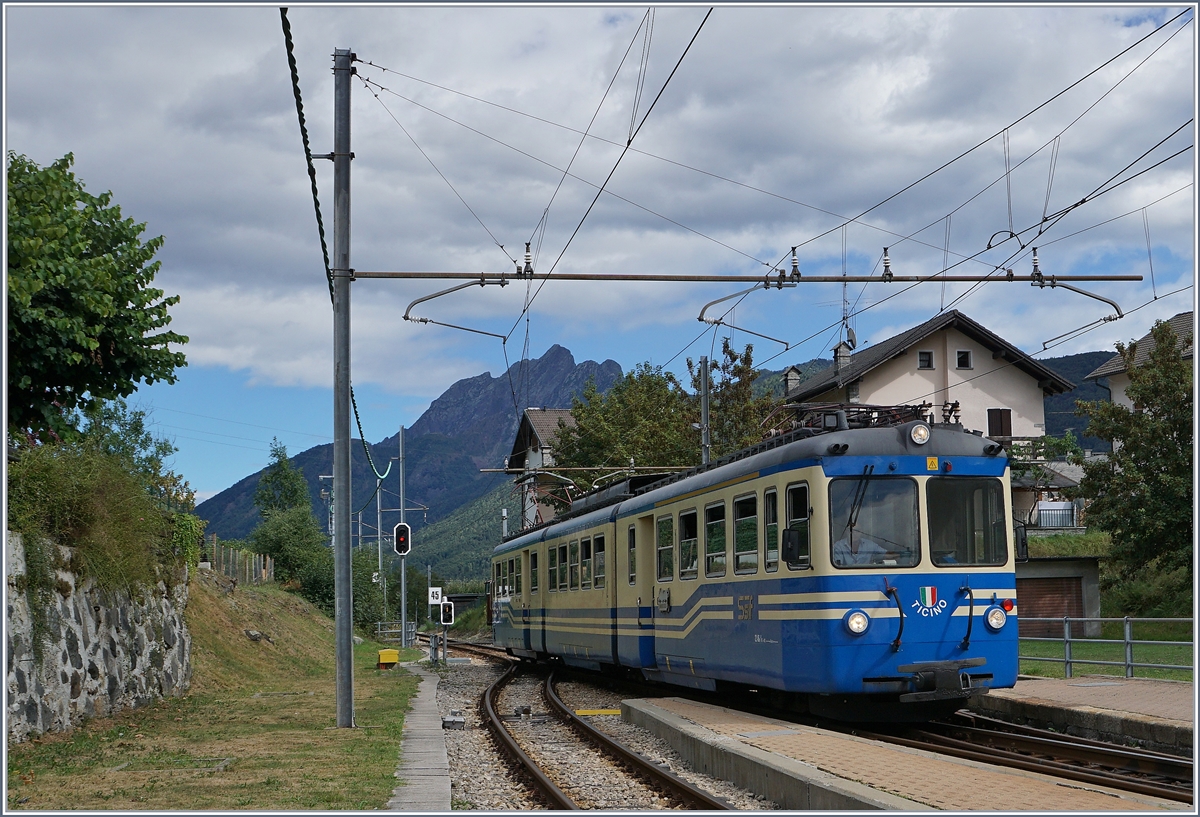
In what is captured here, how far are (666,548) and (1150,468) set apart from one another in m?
17.6

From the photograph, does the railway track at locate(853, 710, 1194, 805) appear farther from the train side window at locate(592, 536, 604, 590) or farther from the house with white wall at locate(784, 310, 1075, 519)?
the house with white wall at locate(784, 310, 1075, 519)

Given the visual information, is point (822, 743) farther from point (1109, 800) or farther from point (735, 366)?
point (735, 366)

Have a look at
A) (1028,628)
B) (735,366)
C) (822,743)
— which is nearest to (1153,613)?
(1028,628)

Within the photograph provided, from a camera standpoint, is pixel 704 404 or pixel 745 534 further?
pixel 704 404

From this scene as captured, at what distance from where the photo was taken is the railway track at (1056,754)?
910cm

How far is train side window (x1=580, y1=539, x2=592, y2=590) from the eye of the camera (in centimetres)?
2059

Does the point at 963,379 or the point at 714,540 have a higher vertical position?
the point at 963,379

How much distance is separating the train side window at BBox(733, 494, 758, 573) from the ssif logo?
1839 millimetres

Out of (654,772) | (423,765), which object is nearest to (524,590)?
(423,765)

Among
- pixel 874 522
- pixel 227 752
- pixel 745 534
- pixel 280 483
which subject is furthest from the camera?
pixel 280 483

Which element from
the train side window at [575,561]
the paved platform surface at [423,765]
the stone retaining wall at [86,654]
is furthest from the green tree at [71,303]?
the train side window at [575,561]

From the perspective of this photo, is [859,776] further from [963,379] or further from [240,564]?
[963,379]

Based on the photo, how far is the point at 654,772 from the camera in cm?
1052

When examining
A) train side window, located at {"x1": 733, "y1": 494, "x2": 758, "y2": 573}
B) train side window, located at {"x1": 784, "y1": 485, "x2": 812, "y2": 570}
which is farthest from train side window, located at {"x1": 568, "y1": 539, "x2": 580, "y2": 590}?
train side window, located at {"x1": 784, "y1": 485, "x2": 812, "y2": 570}
